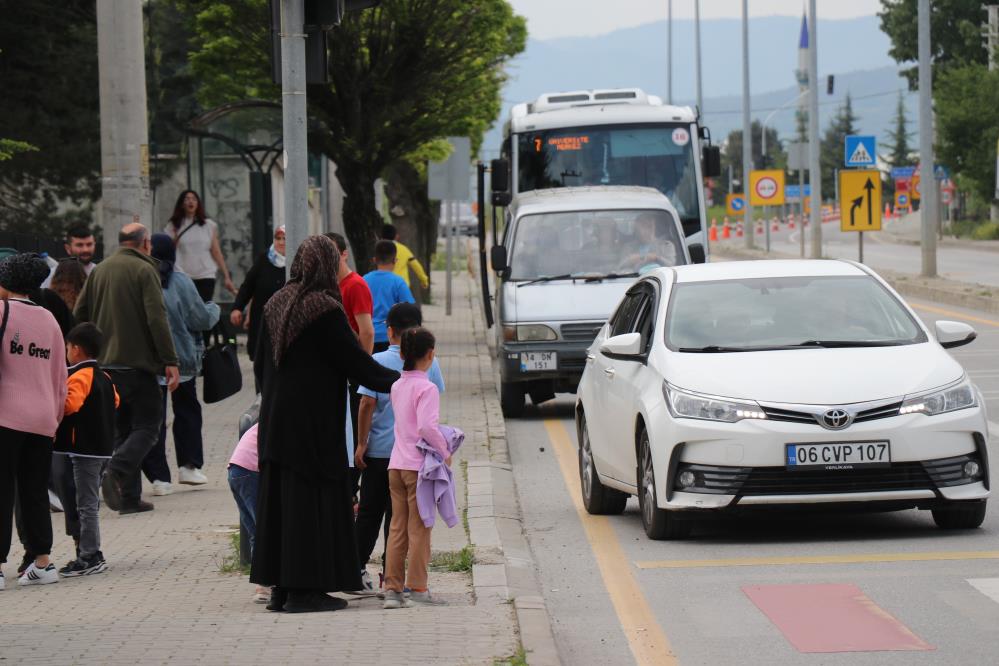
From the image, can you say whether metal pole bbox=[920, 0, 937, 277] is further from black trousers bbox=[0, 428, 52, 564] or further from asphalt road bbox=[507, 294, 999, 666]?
black trousers bbox=[0, 428, 52, 564]

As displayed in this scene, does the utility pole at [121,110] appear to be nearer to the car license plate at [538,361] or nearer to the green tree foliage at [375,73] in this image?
the car license plate at [538,361]

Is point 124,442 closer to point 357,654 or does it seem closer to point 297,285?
point 297,285

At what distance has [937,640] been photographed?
685 cm

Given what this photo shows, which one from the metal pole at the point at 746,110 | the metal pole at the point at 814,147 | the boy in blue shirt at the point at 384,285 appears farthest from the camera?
the metal pole at the point at 746,110

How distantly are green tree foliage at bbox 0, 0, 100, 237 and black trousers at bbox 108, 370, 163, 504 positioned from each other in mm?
12876

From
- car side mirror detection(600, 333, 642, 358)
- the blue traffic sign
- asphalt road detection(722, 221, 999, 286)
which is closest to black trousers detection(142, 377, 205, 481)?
car side mirror detection(600, 333, 642, 358)

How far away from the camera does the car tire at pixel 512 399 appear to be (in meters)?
16.9

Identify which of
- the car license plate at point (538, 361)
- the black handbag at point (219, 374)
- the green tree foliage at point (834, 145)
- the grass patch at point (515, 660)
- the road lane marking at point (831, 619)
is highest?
the green tree foliage at point (834, 145)

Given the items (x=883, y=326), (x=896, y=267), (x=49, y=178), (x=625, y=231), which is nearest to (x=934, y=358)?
(x=883, y=326)

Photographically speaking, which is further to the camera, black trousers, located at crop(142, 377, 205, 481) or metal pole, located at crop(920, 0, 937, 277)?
metal pole, located at crop(920, 0, 937, 277)

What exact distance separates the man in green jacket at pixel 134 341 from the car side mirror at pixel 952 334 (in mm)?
4842

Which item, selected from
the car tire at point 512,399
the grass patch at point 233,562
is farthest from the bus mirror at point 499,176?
the grass patch at point 233,562

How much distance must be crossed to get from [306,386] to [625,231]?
10.4 metres

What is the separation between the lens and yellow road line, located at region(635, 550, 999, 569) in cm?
862
